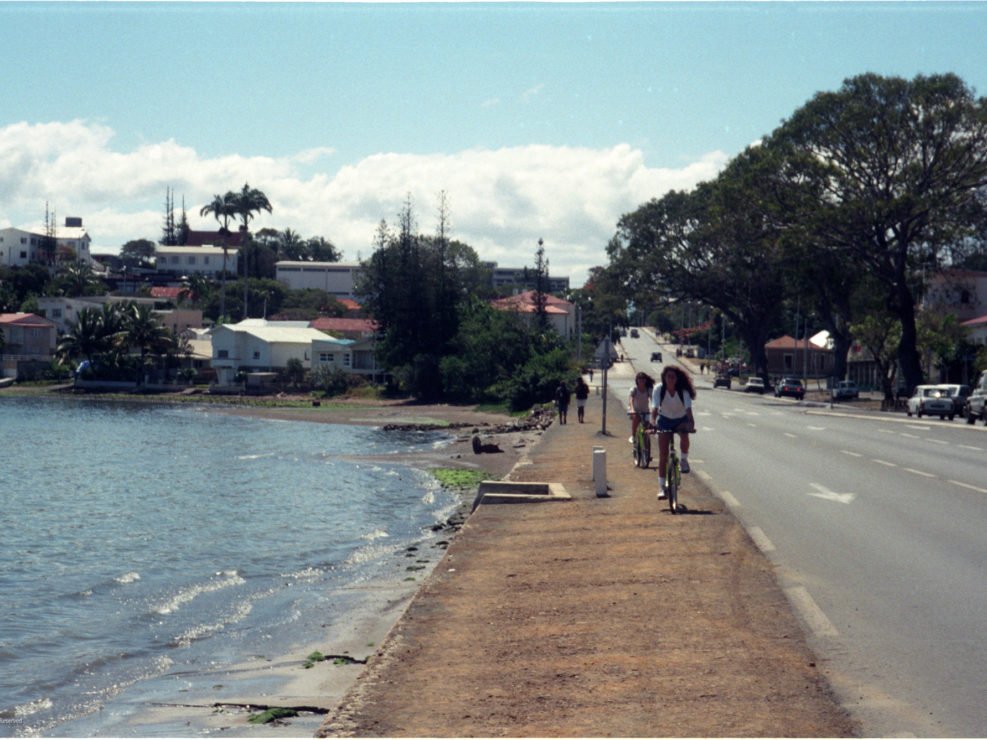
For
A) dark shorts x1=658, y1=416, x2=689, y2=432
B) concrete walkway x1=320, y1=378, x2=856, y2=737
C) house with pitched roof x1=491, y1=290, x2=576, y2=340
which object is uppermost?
house with pitched roof x1=491, y1=290, x2=576, y2=340

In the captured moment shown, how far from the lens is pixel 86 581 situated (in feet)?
62.6

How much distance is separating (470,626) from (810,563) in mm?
4341

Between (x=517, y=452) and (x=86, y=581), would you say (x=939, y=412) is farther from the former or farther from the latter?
(x=86, y=581)

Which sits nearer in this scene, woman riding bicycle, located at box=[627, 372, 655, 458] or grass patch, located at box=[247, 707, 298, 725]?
grass patch, located at box=[247, 707, 298, 725]

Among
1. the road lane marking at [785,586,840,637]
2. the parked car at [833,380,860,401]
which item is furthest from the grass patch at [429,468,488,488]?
the parked car at [833,380,860,401]

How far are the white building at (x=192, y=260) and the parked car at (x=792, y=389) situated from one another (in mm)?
114507

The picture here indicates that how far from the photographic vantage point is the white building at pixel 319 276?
17988 cm

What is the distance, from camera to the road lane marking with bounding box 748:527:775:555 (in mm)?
13609

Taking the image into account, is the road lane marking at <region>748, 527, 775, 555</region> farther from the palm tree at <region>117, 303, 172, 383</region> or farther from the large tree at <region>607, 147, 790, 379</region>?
the palm tree at <region>117, 303, 172, 383</region>

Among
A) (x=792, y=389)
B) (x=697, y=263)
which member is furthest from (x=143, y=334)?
(x=792, y=389)

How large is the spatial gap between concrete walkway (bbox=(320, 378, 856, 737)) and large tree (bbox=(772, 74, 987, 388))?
54.1m

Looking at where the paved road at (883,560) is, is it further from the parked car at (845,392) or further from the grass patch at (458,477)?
the parked car at (845,392)

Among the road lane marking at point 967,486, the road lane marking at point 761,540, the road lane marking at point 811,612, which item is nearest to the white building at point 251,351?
the road lane marking at point 967,486

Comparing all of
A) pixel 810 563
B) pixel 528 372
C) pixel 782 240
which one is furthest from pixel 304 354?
pixel 810 563
